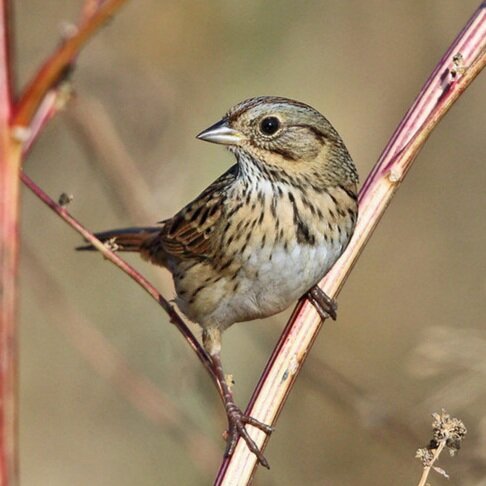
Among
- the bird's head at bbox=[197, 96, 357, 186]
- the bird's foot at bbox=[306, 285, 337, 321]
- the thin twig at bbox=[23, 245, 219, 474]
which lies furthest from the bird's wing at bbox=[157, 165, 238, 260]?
the bird's foot at bbox=[306, 285, 337, 321]

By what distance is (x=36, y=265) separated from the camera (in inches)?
150

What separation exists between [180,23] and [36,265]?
9.47 feet

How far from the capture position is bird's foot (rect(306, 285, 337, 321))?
2824 millimetres

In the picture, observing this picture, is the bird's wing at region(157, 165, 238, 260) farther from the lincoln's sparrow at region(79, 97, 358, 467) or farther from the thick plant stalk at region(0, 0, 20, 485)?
the thick plant stalk at region(0, 0, 20, 485)

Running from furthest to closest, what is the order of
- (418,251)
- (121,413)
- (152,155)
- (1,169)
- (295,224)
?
(418,251) < (121,413) < (152,155) < (295,224) < (1,169)

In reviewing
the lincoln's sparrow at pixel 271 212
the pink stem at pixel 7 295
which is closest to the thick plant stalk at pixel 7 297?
the pink stem at pixel 7 295

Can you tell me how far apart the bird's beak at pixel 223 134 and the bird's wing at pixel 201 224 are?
226 mm

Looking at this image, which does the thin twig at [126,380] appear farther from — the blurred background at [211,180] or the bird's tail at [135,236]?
the blurred background at [211,180]

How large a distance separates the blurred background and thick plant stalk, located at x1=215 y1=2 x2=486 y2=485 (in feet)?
7.31

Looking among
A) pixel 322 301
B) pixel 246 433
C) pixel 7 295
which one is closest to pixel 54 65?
pixel 7 295

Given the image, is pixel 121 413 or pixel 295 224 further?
pixel 121 413

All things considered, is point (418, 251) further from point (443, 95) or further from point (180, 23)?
point (443, 95)

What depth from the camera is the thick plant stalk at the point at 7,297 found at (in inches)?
40.6

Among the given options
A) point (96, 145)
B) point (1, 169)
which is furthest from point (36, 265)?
point (1, 169)
